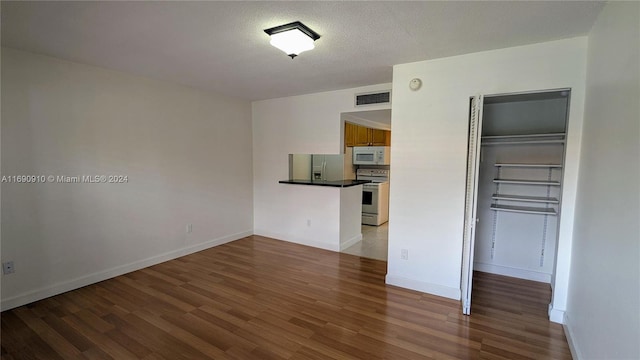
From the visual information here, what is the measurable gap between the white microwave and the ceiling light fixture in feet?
13.3

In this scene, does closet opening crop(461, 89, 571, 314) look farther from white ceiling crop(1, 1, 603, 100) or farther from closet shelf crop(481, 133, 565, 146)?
white ceiling crop(1, 1, 603, 100)

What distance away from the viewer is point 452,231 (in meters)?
2.85

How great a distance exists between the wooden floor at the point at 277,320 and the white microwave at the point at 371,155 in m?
3.07

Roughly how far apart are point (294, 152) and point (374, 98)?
1.57 m

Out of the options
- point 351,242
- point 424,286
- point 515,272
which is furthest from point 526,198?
point 351,242

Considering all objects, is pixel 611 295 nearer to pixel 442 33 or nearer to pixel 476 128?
pixel 476 128

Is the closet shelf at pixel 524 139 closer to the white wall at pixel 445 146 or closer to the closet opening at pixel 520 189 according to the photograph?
the closet opening at pixel 520 189

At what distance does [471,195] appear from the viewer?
8.40ft

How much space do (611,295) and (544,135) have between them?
6.65 feet

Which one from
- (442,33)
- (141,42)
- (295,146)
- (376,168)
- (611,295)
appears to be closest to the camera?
(611,295)

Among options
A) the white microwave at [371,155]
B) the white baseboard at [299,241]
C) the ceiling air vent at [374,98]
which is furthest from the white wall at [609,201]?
the white microwave at [371,155]

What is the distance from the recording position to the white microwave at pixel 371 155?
605 cm

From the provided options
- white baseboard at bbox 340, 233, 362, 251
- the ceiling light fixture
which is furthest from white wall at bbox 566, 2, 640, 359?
white baseboard at bbox 340, 233, 362, 251

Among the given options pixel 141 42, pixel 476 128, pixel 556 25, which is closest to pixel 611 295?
pixel 476 128
